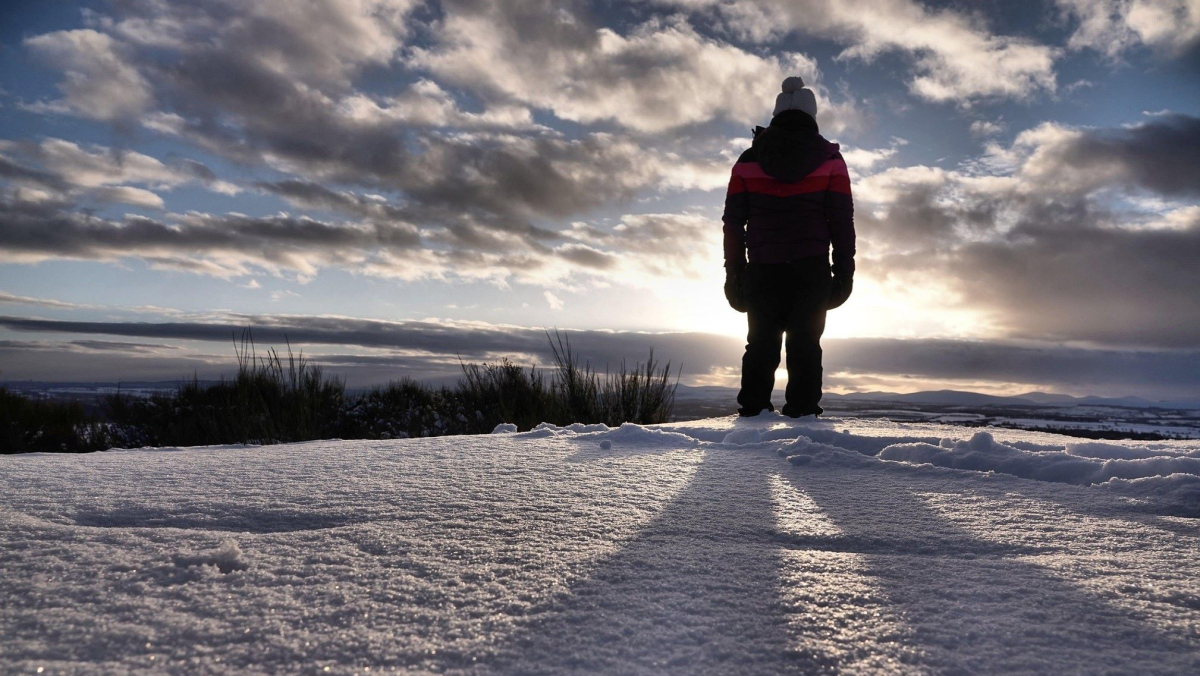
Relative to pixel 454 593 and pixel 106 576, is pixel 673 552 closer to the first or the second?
pixel 454 593

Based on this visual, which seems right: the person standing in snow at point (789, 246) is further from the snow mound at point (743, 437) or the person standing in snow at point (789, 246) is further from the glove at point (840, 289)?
the snow mound at point (743, 437)

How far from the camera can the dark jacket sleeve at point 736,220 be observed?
446 centimetres

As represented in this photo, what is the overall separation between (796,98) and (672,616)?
431cm

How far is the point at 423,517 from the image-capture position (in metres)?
1.45

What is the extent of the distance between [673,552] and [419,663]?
52cm

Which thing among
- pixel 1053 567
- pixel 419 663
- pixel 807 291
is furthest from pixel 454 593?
pixel 807 291

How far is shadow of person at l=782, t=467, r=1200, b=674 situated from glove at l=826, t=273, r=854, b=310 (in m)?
3.06

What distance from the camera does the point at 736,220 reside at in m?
4.48

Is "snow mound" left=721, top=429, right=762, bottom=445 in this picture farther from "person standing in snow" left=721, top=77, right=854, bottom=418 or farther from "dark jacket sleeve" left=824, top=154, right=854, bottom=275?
"dark jacket sleeve" left=824, top=154, right=854, bottom=275

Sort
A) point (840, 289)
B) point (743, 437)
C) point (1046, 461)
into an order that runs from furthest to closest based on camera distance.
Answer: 1. point (840, 289)
2. point (743, 437)
3. point (1046, 461)

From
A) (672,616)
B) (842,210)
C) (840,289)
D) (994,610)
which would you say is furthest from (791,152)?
(672,616)

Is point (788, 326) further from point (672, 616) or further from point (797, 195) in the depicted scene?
point (672, 616)

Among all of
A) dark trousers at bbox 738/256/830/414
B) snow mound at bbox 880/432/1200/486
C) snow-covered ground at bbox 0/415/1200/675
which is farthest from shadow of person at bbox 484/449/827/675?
dark trousers at bbox 738/256/830/414

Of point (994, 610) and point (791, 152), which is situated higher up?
point (791, 152)
